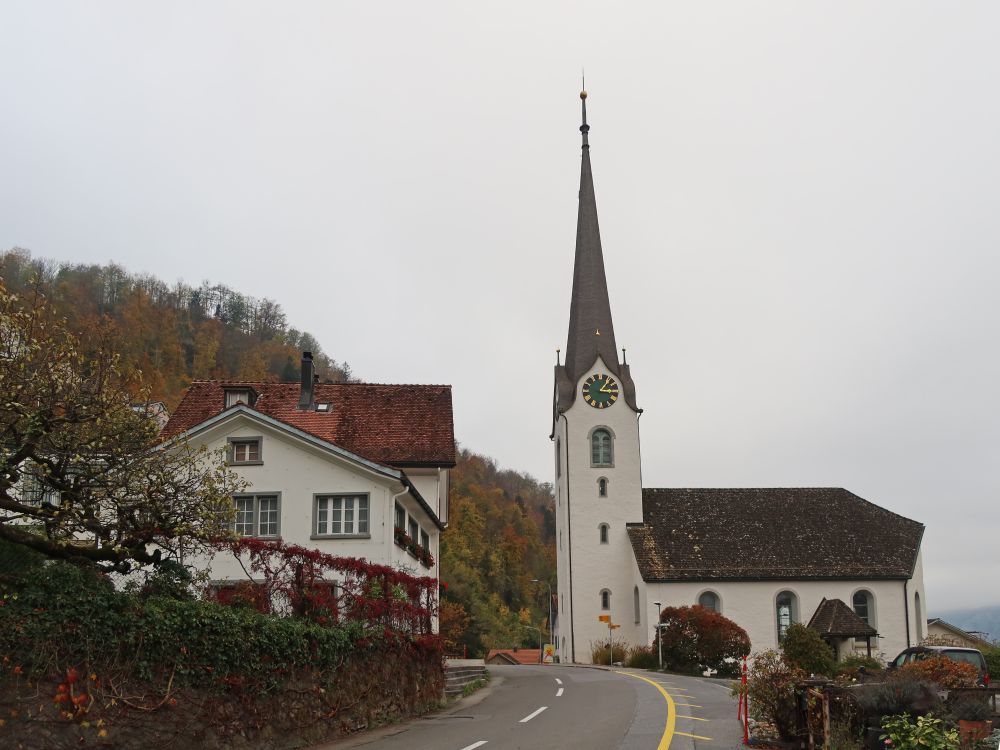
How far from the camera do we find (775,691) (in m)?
13.4

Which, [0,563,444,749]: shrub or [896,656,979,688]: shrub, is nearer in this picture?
[0,563,444,749]: shrub

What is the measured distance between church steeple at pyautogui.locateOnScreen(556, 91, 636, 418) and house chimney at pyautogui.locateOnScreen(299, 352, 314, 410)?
22.1 metres

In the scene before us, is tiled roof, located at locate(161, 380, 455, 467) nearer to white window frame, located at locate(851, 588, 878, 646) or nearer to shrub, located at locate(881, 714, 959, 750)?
shrub, located at locate(881, 714, 959, 750)

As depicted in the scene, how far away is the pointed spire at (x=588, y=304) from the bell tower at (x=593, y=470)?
0.06 meters

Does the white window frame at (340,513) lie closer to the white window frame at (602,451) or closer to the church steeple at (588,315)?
the white window frame at (602,451)

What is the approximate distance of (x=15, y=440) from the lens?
39.6 ft

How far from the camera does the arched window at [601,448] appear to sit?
52.9m

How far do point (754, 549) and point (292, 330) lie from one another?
66.5m

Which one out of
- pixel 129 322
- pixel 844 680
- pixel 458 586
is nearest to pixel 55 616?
pixel 844 680

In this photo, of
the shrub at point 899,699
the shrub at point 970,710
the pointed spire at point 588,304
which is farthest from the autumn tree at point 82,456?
the pointed spire at point 588,304

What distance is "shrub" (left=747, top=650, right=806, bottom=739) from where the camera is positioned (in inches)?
522

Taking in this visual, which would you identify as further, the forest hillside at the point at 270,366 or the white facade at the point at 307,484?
the forest hillside at the point at 270,366

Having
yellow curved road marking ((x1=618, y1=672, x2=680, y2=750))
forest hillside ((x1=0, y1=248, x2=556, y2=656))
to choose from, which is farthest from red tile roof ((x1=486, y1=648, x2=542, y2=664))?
yellow curved road marking ((x1=618, y1=672, x2=680, y2=750))

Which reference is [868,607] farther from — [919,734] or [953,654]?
[919,734]
